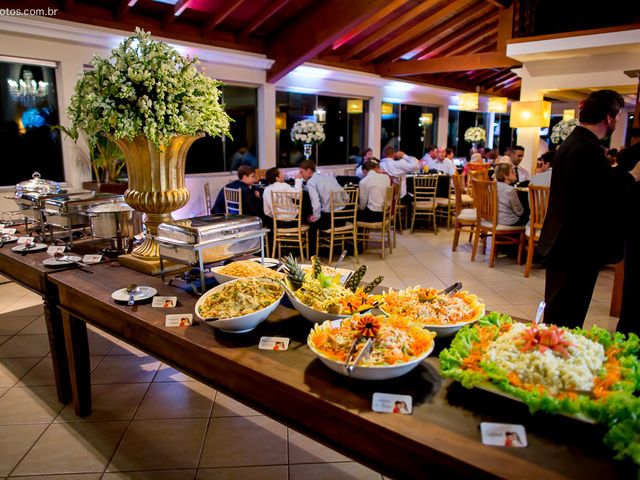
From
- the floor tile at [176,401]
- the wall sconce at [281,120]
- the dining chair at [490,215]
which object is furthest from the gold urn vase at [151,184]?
the wall sconce at [281,120]

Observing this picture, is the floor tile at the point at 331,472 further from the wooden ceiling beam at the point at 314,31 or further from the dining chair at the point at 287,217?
the wooden ceiling beam at the point at 314,31

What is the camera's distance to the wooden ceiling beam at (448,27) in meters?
8.80

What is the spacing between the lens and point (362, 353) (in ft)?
3.93

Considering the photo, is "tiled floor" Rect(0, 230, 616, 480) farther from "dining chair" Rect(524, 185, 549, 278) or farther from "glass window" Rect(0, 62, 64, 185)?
"dining chair" Rect(524, 185, 549, 278)

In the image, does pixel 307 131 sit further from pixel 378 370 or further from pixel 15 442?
pixel 378 370

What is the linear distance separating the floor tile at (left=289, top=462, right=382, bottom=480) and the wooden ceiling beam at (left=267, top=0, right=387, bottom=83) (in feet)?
18.5

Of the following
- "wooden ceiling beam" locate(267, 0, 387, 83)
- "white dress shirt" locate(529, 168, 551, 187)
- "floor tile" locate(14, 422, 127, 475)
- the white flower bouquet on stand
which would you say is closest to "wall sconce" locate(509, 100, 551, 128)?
"wooden ceiling beam" locate(267, 0, 387, 83)

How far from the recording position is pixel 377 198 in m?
5.73

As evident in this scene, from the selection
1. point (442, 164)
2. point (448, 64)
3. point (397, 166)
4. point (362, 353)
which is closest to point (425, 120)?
point (448, 64)

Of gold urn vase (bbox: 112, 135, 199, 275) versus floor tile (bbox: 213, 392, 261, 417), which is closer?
gold urn vase (bbox: 112, 135, 199, 275)

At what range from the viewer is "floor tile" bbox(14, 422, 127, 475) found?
78.7 inches

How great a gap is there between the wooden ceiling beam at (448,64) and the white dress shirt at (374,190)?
4.75 metres

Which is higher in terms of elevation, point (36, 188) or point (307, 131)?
point (307, 131)

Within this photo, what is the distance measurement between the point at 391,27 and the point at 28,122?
5.95 metres
